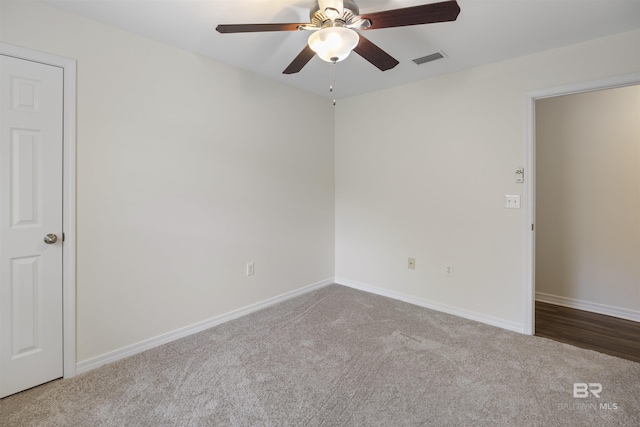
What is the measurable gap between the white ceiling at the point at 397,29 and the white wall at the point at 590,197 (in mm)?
1123

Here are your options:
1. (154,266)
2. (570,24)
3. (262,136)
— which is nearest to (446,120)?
(570,24)

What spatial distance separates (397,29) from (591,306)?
3368mm

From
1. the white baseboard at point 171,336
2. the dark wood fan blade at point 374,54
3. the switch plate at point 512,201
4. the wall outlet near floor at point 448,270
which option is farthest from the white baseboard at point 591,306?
the dark wood fan blade at point 374,54

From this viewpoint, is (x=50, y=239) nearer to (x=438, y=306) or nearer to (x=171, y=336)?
(x=171, y=336)

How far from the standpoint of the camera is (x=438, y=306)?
319 centimetres

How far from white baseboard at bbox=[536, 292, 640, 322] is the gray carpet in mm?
1150

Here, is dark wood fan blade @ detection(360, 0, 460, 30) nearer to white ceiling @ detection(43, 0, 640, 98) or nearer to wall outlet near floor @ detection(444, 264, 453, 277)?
white ceiling @ detection(43, 0, 640, 98)

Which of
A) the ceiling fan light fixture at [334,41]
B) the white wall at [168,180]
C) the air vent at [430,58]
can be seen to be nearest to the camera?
the ceiling fan light fixture at [334,41]

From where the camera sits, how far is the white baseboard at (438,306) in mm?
2764

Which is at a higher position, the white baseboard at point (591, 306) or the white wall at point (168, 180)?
the white wall at point (168, 180)

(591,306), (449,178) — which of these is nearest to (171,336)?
(449,178)

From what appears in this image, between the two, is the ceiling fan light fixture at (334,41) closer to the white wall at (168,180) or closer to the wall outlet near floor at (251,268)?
the white wall at (168,180)

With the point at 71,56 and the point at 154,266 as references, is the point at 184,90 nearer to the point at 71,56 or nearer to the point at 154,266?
the point at 71,56

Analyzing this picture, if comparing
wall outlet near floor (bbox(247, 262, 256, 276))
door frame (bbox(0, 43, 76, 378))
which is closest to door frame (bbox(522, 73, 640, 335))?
wall outlet near floor (bbox(247, 262, 256, 276))
